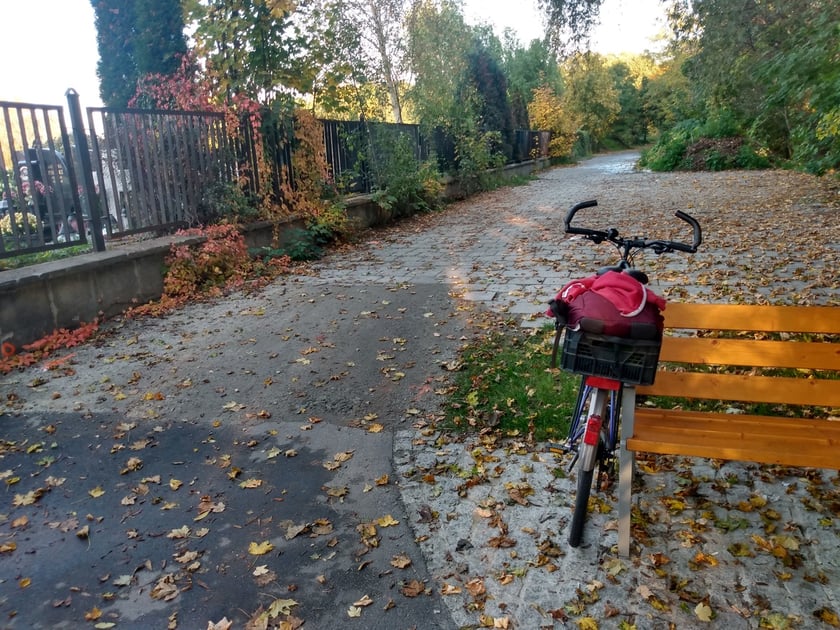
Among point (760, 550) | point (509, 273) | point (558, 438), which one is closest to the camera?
point (760, 550)

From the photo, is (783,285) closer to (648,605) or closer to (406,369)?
(406,369)

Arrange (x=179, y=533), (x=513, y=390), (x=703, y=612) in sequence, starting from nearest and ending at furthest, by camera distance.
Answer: (x=703, y=612) < (x=179, y=533) < (x=513, y=390)

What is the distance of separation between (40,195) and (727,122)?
2511 cm

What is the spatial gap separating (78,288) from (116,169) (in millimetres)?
1891

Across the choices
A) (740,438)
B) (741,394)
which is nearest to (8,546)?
(740,438)

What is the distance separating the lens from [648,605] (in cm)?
247

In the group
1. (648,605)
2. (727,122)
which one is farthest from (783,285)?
(727,122)

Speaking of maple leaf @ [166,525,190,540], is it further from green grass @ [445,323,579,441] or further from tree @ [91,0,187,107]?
tree @ [91,0,187,107]

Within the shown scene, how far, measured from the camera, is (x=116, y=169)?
743 cm

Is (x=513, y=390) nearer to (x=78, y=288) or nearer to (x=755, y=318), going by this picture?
(x=755, y=318)

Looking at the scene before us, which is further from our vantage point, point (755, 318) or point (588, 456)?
point (755, 318)

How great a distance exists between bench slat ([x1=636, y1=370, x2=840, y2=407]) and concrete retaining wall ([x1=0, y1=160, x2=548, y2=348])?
17.4 feet

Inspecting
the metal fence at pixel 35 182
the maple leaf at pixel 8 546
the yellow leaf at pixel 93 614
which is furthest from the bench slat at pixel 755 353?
the metal fence at pixel 35 182

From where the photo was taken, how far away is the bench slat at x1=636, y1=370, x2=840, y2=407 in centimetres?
283
